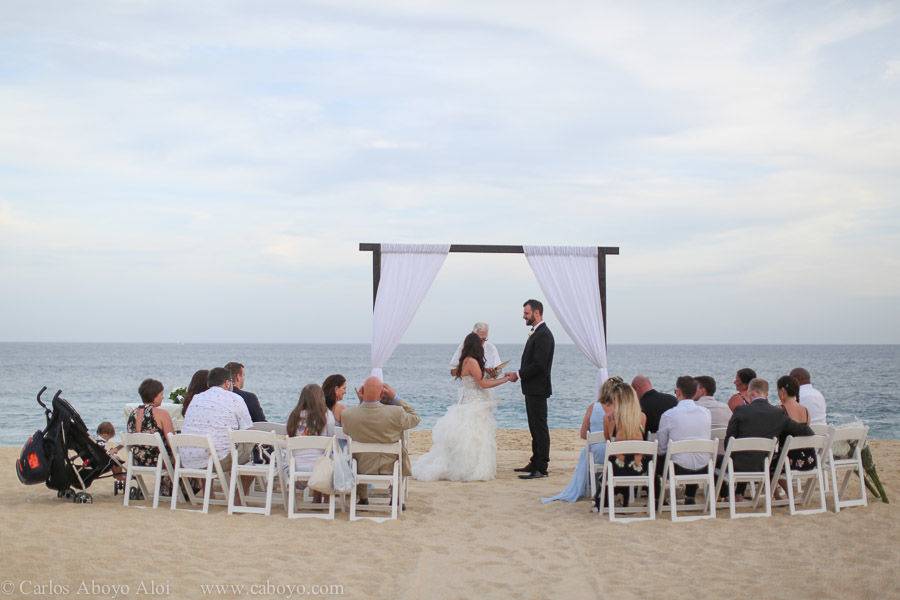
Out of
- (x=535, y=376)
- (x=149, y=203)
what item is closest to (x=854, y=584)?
(x=535, y=376)

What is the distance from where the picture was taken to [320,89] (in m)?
16.3

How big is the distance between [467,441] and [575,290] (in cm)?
226

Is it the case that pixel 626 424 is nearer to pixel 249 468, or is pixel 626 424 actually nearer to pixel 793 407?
pixel 793 407

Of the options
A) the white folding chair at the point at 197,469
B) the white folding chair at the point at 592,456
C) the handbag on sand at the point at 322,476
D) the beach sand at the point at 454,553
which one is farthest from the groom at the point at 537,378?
the white folding chair at the point at 197,469

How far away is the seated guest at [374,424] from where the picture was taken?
645 cm

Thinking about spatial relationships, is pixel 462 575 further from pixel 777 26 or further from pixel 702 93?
pixel 702 93

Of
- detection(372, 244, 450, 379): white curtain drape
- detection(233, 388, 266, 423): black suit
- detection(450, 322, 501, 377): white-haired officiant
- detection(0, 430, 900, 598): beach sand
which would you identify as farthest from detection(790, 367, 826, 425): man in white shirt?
detection(233, 388, 266, 423): black suit

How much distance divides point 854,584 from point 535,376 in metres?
4.44

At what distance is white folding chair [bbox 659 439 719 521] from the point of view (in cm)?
613

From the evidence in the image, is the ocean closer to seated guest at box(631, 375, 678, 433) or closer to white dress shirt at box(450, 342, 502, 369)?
seated guest at box(631, 375, 678, 433)

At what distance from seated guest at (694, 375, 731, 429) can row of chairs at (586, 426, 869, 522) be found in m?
0.33

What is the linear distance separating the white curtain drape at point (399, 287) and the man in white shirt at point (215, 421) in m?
2.76

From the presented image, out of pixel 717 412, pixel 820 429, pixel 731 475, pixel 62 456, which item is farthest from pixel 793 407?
pixel 62 456

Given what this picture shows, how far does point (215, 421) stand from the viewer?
21.9ft
